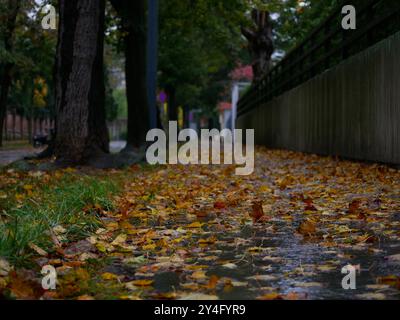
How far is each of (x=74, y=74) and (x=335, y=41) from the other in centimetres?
605

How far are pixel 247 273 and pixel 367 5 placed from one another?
7642 millimetres

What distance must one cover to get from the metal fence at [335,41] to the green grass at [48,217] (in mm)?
4914

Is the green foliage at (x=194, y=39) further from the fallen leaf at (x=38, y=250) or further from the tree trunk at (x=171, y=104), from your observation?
the fallen leaf at (x=38, y=250)

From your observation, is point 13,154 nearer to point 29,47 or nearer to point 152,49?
point 152,49

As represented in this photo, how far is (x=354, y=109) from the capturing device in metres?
11.1

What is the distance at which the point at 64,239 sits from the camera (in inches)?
179

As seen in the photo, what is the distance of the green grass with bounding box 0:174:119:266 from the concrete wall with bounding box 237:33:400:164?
157 inches

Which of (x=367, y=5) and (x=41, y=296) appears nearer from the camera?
(x=41, y=296)

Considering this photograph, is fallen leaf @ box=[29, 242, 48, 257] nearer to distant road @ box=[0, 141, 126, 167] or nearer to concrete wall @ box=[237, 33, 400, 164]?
concrete wall @ box=[237, 33, 400, 164]

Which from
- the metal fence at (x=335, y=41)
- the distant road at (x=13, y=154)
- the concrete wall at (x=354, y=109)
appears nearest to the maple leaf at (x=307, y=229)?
the concrete wall at (x=354, y=109)

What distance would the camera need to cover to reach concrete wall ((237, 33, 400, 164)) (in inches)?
359

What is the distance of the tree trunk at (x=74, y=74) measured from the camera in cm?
1099
